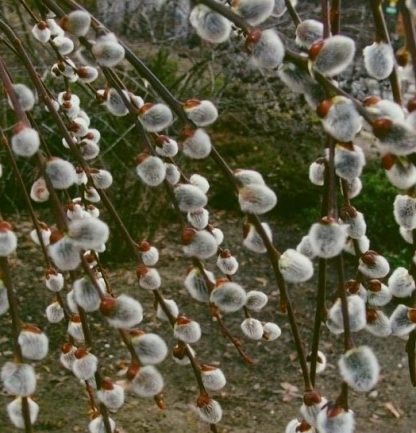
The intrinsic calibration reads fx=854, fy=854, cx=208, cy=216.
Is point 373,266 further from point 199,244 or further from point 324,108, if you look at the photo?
point 324,108

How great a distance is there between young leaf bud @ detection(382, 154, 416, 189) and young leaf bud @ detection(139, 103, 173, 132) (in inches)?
10.0

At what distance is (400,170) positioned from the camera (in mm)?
643

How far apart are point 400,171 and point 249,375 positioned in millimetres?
2416

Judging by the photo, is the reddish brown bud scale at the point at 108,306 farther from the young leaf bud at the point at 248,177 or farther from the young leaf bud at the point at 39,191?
the young leaf bud at the point at 39,191

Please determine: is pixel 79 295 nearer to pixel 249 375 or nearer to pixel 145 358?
pixel 145 358

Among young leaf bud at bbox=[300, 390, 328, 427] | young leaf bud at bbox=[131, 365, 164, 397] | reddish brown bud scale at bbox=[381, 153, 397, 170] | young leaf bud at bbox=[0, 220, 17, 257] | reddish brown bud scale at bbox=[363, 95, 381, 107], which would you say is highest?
reddish brown bud scale at bbox=[363, 95, 381, 107]

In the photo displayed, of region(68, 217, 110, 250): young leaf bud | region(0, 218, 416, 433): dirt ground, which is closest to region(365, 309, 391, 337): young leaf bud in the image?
region(68, 217, 110, 250): young leaf bud

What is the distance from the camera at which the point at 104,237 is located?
0.66m

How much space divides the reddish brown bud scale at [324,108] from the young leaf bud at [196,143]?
175 millimetres

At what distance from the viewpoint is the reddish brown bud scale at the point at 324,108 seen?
601 millimetres

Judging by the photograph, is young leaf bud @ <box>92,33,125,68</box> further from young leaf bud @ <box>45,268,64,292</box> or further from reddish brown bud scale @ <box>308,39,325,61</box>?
young leaf bud @ <box>45,268,64,292</box>

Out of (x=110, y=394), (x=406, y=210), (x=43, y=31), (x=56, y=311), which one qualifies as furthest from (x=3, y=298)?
(x=43, y=31)

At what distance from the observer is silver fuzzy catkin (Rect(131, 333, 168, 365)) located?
2.27 ft

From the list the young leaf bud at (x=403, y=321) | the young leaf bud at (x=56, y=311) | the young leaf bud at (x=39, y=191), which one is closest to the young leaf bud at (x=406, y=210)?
the young leaf bud at (x=403, y=321)
